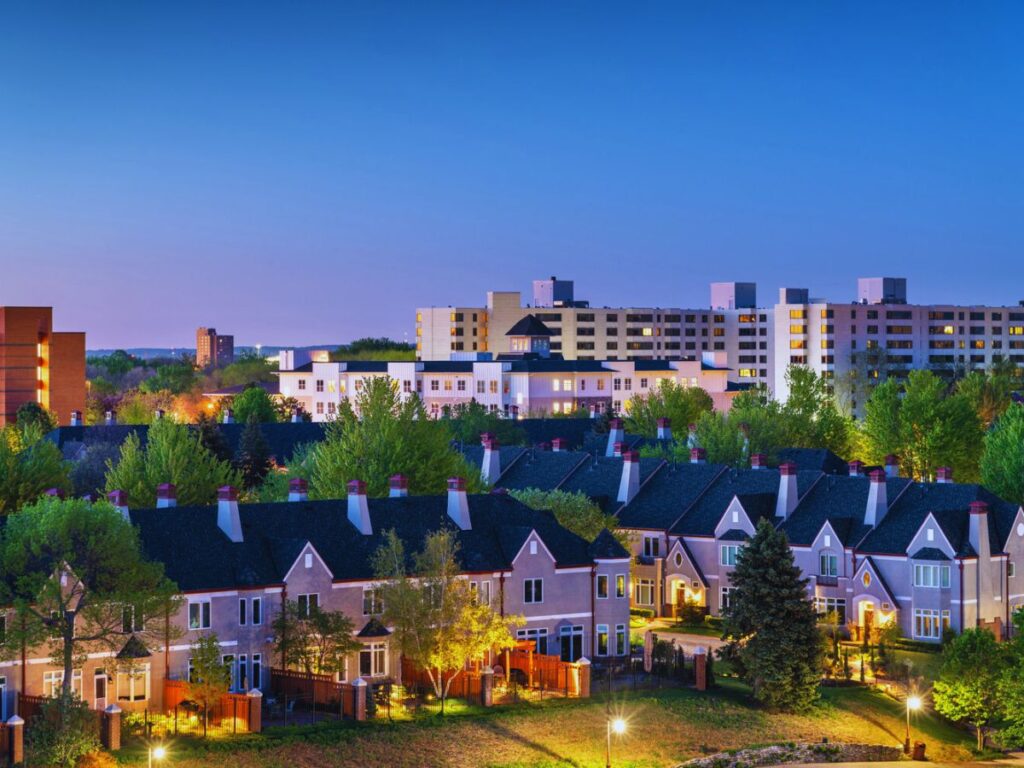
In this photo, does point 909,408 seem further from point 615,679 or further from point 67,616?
point 67,616

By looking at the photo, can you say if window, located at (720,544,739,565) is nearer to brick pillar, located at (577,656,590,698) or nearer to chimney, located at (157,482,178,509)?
brick pillar, located at (577,656,590,698)

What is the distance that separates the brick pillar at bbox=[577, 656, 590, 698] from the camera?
70.8 metres

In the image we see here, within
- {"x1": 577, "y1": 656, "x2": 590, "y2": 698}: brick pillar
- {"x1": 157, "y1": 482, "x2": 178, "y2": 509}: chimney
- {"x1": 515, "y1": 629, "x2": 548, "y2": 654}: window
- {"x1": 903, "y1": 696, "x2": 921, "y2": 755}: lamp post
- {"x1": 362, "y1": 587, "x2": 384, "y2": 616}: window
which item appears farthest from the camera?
{"x1": 515, "y1": 629, "x2": 548, "y2": 654}: window

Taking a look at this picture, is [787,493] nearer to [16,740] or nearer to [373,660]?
[373,660]

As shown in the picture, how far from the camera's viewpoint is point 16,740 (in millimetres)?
57156

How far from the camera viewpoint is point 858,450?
15375cm

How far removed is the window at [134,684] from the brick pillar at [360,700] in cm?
764

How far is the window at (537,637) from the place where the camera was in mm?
76812

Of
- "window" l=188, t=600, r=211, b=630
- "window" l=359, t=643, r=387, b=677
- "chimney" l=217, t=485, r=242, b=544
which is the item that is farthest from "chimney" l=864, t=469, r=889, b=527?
"window" l=188, t=600, r=211, b=630

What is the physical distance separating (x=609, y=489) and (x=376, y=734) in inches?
1699

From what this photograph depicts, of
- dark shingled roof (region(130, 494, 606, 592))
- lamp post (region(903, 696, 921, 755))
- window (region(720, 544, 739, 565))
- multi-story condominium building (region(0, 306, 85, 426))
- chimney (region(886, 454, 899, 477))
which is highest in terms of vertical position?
multi-story condominium building (region(0, 306, 85, 426))

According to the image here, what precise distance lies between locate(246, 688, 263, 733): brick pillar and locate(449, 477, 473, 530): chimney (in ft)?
58.2

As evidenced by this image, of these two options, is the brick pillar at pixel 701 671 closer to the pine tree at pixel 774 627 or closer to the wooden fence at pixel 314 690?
the pine tree at pixel 774 627

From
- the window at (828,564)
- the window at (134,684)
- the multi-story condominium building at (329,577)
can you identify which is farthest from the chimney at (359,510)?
the window at (828,564)
